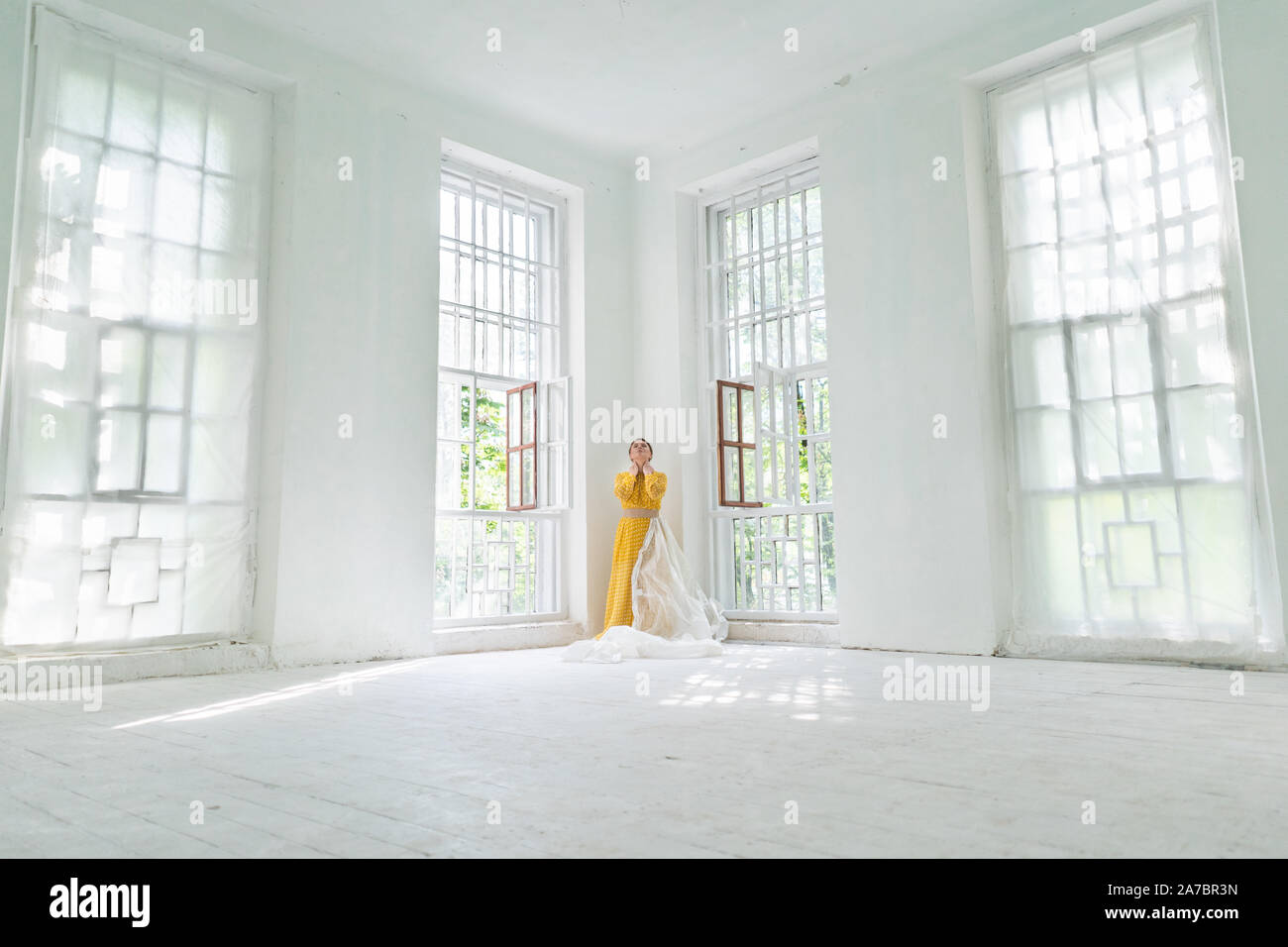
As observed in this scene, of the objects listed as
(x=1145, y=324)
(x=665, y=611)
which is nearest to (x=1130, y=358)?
(x=1145, y=324)

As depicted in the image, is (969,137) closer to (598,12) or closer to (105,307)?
(598,12)

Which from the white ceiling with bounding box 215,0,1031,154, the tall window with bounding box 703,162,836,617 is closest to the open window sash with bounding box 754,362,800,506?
the tall window with bounding box 703,162,836,617

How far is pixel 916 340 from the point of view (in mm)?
5527

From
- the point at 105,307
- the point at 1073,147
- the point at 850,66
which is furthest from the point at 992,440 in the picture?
the point at 105,307

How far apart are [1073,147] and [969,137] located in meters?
0.65

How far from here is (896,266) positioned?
566 centimetres

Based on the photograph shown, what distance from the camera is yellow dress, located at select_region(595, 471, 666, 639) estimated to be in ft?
19.9

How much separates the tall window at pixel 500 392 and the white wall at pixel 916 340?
214cm

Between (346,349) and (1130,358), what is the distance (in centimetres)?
464

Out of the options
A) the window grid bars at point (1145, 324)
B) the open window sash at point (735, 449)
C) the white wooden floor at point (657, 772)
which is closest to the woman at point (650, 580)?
the open window sash at point (735, 449)

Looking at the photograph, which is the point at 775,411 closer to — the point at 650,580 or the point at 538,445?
the point at 650,580

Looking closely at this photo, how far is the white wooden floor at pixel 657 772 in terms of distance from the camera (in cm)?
153

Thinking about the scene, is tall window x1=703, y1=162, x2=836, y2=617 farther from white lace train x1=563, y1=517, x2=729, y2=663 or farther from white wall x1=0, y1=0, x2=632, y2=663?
white wall x1=0, y1=0, x2=632, y2=663

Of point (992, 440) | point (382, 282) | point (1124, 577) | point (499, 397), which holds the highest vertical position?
point (382, 282)
